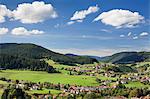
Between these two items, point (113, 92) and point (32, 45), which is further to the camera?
point (32, 45)

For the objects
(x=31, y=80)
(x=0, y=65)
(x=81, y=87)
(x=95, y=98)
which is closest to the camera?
(x=95, y=98)

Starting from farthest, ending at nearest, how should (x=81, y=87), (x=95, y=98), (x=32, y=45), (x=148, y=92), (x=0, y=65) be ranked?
(x=32, y=45) → (x=0, y=65) → (x=81, y=87) → (x=148, y=92) → (x=95, y=98)

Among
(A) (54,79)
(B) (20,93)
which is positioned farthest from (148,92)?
(B) (20,93)

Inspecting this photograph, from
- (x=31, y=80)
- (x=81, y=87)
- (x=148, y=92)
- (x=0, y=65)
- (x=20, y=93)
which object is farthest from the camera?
(x=0, y=65)

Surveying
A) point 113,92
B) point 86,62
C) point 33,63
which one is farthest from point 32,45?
point 113,92

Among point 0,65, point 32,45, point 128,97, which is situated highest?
point 32,45

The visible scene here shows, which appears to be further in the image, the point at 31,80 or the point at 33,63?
the point at 33,63

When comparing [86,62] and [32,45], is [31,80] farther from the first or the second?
[32,45]

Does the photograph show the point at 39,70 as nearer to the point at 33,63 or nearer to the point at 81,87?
the point at 33,63

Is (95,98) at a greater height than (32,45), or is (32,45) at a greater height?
(32,45)
